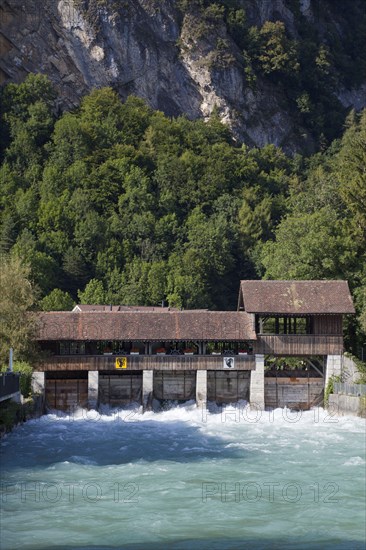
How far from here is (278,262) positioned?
2790 inches

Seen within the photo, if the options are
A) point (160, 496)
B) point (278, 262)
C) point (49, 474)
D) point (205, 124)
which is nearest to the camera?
point (160, 496)

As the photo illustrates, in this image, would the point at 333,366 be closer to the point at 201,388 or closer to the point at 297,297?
the point at 297,297

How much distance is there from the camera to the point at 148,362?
57.7m

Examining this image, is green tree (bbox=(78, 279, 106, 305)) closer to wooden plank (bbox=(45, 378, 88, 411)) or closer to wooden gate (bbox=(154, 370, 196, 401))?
wooden gate (bbox=(154, 370, 196, 401))

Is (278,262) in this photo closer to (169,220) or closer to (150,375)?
(150,375)

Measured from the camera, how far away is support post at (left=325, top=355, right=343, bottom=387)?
5816 cm

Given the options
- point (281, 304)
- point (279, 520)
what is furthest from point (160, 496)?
point (281, 304)

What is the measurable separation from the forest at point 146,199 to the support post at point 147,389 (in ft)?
58.5

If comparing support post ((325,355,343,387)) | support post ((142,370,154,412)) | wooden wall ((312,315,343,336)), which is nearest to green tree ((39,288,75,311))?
support post ((142,370,154,412))

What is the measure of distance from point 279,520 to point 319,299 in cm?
2816

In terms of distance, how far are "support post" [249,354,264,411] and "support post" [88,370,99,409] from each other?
8671mm

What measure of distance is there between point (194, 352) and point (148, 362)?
352cm

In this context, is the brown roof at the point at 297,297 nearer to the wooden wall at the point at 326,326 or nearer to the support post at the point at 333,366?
the wooden wall at the point at 326,326

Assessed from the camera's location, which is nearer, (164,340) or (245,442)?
(245,442)
